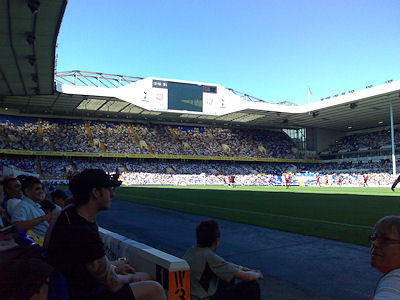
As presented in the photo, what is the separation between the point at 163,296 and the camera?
2.79 meters

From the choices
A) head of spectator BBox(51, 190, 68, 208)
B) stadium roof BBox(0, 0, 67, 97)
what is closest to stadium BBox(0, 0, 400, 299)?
stadium roof BBox(0, 0, 67, 97)

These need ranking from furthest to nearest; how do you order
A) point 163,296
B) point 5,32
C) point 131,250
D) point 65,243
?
point 5,32 < point 131,250 < point 163,296 < point 65,243

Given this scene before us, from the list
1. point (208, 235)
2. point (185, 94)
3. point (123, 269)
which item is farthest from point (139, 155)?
point (208, 235)

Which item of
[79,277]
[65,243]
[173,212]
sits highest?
[65,243]

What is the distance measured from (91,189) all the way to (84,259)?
578 millimetres

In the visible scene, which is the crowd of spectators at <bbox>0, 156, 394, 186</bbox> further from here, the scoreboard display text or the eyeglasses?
the eyeglasses

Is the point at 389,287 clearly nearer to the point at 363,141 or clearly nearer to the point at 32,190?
the point at 32,190

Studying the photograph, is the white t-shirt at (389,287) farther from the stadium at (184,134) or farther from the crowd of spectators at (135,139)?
the crowd of spectators at (135,139)

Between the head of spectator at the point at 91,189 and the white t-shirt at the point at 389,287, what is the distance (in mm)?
2076

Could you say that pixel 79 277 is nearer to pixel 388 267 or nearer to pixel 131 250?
pixel 131 250

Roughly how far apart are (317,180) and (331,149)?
26398mm

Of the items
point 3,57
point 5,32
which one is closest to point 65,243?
point 5,32

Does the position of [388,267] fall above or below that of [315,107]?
below

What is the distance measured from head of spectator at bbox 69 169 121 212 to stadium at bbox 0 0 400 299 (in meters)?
19.3
